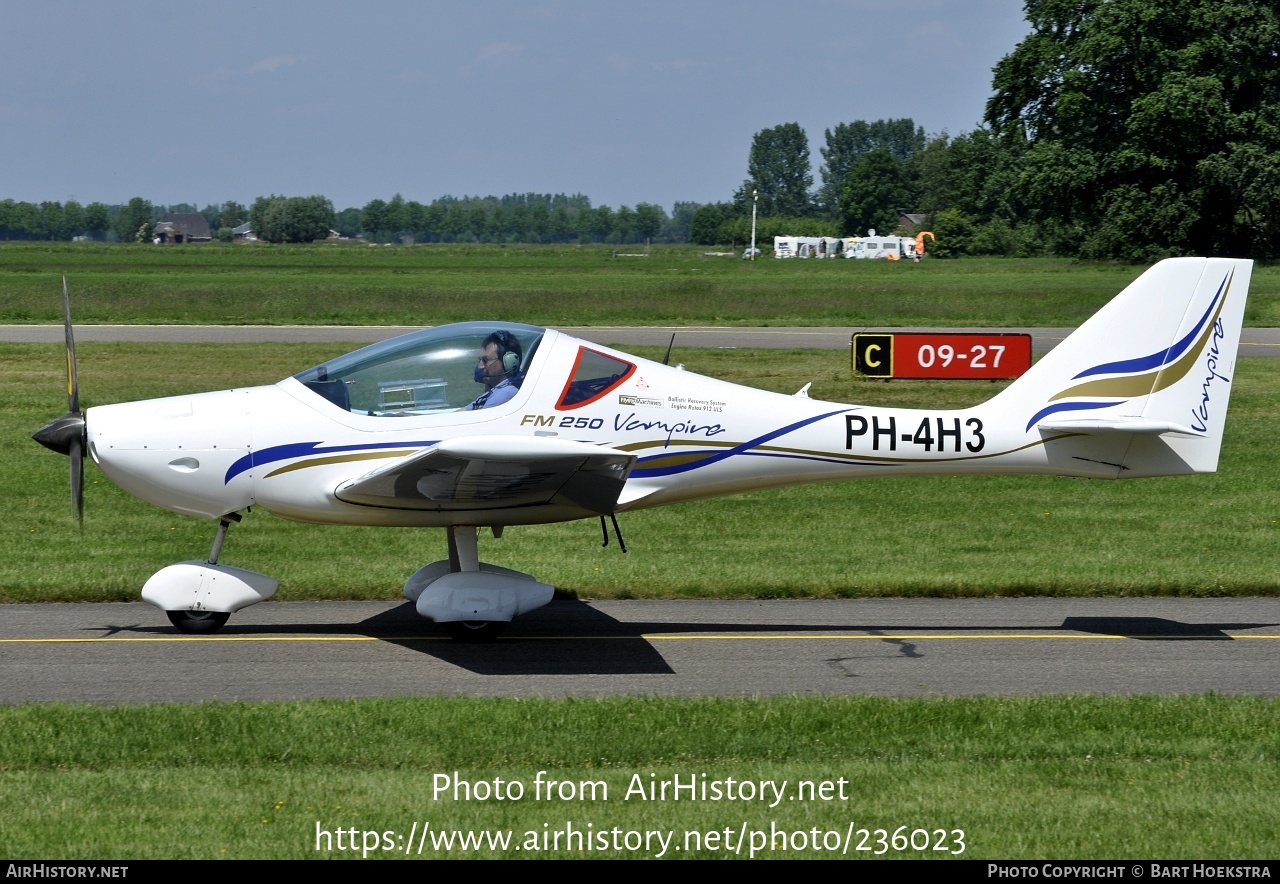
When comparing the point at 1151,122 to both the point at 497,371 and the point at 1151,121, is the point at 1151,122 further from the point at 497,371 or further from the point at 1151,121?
the point at 497,371

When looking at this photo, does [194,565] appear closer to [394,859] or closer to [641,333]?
[394,859]

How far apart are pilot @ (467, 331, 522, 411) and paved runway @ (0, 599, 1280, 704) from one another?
1.72 m

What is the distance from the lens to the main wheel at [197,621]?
932cm

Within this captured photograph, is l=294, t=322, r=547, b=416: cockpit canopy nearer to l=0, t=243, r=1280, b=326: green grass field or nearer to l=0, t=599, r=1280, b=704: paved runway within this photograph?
l=0, t=599, r=1280, b=704: paved runway

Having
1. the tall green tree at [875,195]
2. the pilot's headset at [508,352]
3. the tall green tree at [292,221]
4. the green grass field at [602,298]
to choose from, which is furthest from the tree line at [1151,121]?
the tall green tree at [292,221]

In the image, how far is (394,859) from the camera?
18.1 feet

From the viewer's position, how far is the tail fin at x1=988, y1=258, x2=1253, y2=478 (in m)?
9.68

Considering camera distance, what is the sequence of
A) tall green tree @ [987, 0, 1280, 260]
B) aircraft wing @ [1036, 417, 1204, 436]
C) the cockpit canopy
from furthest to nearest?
tall green tree @ [987, 0, 1280, 260] → aircraft wing @ [1036, 417, 1204, 436] → the cockpit canopy

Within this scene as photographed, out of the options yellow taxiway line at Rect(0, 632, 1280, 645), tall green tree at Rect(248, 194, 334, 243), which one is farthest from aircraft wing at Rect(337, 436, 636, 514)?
tall green tree at Rect(248, 194, 334, 243)

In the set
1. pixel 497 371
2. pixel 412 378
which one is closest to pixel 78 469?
pixel 412 378

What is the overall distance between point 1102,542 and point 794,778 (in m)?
7.22

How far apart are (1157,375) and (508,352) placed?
4.64 meters

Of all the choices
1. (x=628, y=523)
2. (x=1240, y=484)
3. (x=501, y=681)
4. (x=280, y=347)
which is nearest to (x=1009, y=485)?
(x=1240, y=484)

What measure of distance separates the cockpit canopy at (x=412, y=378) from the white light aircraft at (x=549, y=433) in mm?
12
